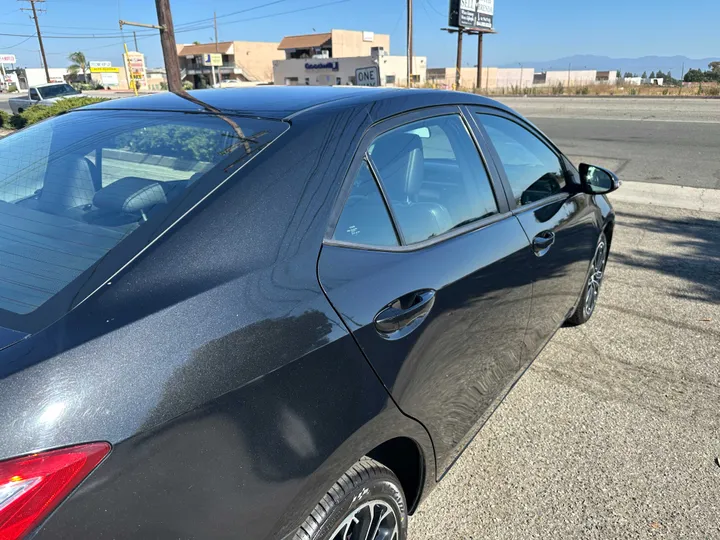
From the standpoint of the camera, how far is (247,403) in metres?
1.29

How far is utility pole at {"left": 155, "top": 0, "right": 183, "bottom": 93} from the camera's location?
15281 mm

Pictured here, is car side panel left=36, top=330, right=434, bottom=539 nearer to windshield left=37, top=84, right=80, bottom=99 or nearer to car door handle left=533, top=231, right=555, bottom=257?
car door handle left=533, top=231, right=555, bottom=257

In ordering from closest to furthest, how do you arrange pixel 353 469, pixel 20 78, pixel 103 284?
pixel 103 284, pixel 353 469, pixel 20 78

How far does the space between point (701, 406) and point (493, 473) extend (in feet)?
4.56

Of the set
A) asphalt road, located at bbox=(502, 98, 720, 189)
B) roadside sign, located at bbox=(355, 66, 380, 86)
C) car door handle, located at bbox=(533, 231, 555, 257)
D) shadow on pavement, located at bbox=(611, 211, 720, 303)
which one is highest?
roadside sign, located at bbox=(355, 66, 380, 86)

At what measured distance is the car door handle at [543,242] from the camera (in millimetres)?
2671

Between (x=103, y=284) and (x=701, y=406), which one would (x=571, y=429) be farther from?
(x=103, y=284)

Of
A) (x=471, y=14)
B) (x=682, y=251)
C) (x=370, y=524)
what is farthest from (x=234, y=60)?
(x=370, y=524)

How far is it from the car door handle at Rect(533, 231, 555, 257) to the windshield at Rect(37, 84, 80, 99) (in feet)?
93.6

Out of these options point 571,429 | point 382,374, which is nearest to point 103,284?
point 382,374

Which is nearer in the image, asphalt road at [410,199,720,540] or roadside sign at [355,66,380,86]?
asphalt road at [410,199,720,540]

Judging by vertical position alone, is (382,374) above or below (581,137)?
above

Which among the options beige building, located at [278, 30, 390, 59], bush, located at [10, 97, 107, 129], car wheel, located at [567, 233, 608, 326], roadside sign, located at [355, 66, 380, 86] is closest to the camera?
car wheel, located at [567, 233, 608, 326]

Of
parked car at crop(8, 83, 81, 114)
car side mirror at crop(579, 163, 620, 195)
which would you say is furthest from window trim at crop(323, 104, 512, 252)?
parked car at crop(8, 83, 81, 114)
